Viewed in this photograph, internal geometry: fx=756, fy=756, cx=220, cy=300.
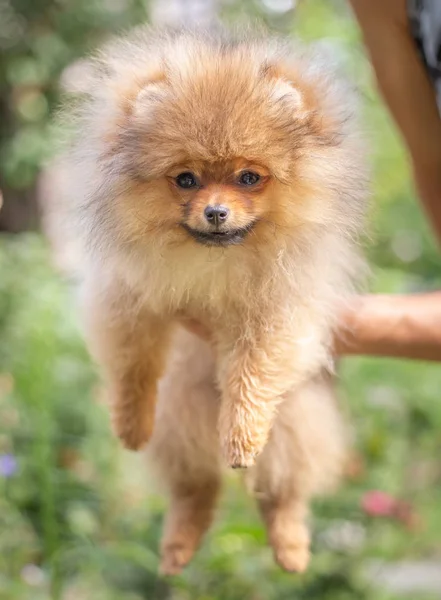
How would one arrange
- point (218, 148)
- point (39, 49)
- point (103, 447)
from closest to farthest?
1. point (218, 148)
2. point (103, 447)
3. point (39, 49)

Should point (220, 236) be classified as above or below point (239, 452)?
above

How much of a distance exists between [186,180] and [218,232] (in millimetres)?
74

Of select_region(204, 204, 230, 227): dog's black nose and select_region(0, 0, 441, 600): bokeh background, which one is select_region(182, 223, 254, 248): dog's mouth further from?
select_region(0, 0, 441, 600): bokeh background

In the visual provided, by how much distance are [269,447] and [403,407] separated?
150cm

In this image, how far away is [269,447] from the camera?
1.23m

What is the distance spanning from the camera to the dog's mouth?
0.90 metres

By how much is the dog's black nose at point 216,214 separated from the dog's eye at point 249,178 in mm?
51

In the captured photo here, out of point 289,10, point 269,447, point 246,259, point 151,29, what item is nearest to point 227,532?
point 269,447

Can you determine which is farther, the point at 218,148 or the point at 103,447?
the point at 103,447

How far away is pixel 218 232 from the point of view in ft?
2.92

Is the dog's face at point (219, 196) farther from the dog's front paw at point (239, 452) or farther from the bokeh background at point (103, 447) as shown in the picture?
the bokeh background at point (103, 447)

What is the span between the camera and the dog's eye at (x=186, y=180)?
90 centimetres

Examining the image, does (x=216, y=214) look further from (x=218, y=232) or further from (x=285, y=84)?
(x=285, y=84)

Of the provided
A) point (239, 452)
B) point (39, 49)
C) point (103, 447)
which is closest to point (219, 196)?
→ point (239, 452)
